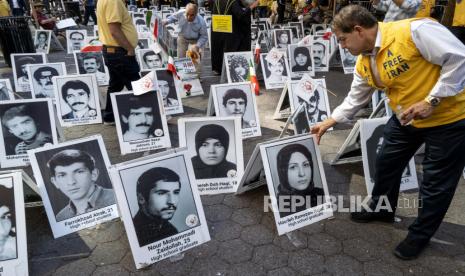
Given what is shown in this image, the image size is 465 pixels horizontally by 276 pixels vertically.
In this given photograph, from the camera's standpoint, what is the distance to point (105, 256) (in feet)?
8.75

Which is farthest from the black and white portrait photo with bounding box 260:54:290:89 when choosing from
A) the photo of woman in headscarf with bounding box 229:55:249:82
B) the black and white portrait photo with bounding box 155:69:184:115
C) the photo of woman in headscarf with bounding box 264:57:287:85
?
the black and white portrait photo with bounding box 155:69:184:115

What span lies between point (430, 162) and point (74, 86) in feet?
13.8

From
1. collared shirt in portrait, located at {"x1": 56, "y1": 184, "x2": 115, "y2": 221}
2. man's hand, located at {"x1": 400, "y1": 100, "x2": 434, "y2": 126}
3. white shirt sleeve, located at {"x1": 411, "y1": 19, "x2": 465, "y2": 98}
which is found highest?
white shirt sleeve, located at {"x1": 411, "y1": 19, "x2": 465, "y2": 98}

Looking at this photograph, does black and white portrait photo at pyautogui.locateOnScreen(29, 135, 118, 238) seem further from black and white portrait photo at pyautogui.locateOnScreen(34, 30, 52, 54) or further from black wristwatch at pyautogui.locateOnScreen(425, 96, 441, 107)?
black and white portrait photo at pyautogui.locateOnScreen(34, 30, 52, 54)

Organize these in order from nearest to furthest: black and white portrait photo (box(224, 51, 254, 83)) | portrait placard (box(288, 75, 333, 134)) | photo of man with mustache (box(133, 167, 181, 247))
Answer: photo of man with mustache (box(133, 167, 181, 247)), portrait placard (box(288, 75, 333, 134)), black and white portrait photo (box(224, 51, 254, 83))

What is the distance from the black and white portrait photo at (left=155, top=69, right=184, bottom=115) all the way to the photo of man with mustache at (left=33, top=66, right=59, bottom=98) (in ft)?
5.52

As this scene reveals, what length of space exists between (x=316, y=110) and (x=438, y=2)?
800 cm

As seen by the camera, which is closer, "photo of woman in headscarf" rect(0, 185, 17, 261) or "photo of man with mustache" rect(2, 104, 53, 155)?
"photo of woman in headscarf" rect(0, 185, 17, 261)

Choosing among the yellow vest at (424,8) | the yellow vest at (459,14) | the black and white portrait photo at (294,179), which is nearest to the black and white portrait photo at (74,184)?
the black and white portrait photo at (294,179)

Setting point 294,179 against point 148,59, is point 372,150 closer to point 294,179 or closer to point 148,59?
point 294,179

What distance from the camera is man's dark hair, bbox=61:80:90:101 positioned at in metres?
4.70

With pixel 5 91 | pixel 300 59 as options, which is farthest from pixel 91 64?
pixel 300 59

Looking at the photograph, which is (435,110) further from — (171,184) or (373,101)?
(373,101)

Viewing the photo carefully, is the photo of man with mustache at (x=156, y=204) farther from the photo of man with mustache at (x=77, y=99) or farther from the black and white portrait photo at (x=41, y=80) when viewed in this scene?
the black and white portrait photo at (x=41, y=80)
